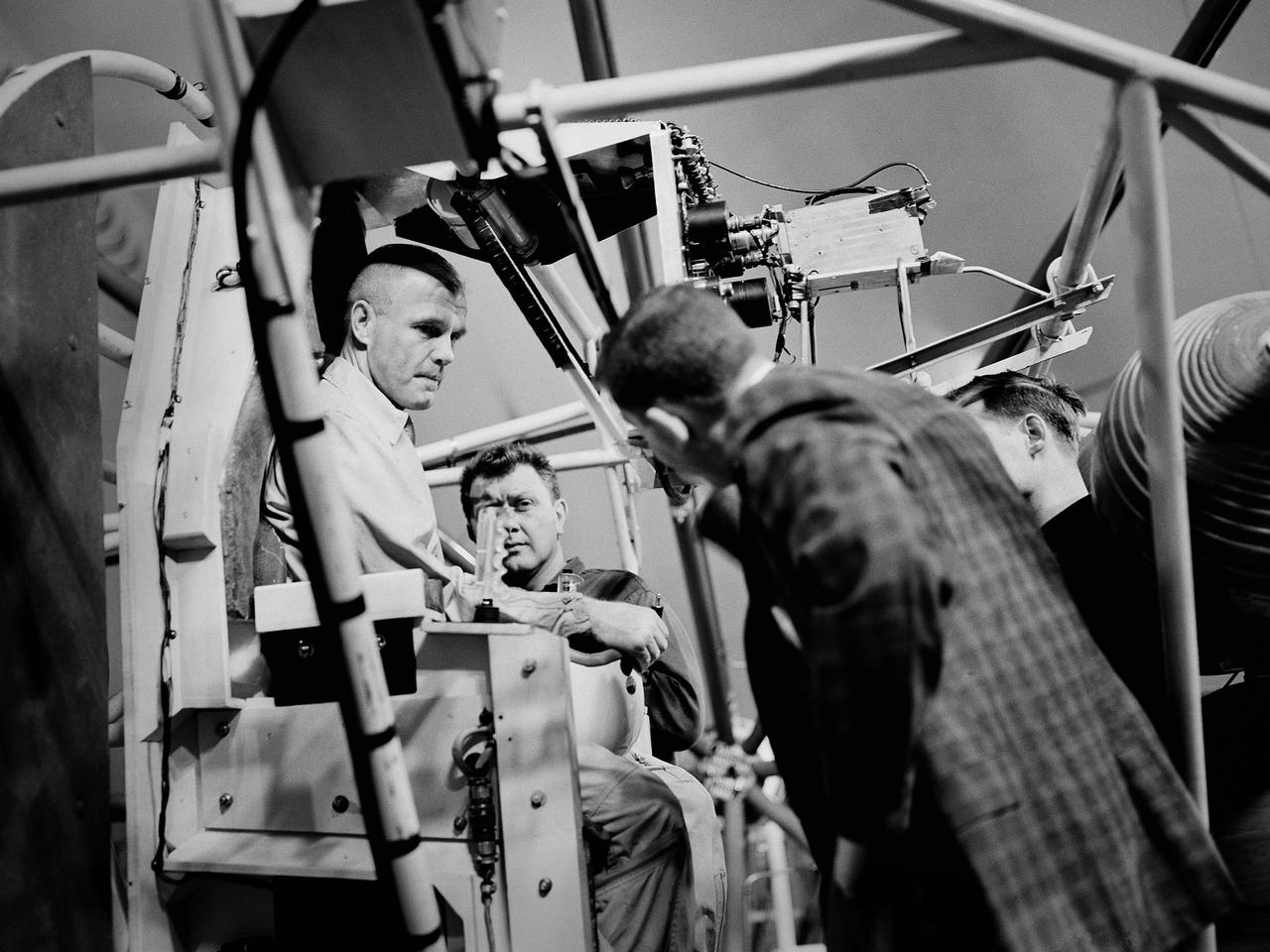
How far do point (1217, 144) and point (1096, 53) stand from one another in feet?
0.82

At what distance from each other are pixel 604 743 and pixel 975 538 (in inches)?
51.8

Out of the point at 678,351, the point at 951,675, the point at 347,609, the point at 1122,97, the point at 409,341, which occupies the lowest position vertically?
the point at 951,675

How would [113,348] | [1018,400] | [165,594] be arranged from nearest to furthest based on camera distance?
[165,594] < [1018,400] < [113,348]

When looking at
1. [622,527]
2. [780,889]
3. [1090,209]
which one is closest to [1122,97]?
[1090,209]

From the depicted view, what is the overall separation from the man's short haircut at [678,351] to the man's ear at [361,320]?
110 centimetres

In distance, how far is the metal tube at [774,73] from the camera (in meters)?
1.19

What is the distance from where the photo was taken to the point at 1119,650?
1627 mm

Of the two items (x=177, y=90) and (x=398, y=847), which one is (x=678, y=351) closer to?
(x=398, y=847)

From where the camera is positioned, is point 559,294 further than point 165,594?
Yes

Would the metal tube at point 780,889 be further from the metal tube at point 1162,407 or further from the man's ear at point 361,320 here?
the man's ear at point 361,320

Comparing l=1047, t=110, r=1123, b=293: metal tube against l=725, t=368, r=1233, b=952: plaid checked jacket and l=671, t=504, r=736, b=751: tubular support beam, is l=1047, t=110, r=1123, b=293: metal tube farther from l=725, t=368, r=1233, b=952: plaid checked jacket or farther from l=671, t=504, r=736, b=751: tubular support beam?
l=671, t=504, r=736, b=751: tubular support beam

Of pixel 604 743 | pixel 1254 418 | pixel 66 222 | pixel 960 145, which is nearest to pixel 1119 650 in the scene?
pixel 1254 418

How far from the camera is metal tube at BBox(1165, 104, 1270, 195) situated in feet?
4.20

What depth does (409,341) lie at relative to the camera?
2.07 metres
